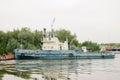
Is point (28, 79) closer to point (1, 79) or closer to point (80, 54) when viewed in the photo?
point (1, 79)

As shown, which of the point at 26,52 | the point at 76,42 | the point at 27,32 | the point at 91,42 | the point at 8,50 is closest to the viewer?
the point at 26,52

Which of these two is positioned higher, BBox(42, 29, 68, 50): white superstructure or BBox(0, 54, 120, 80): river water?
BBox(42, 29, 68, 50): white superstructure

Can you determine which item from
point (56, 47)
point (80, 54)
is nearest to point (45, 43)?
point (56, 47)

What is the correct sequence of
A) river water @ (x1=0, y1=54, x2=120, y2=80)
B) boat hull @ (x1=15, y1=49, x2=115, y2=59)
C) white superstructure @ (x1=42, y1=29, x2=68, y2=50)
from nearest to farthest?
1. river water @ (x1=0, y1=54, x2=120, y2=80)
2. boat hull @ (x1=15, y1=49, x2=115, y2=59)
3. white superstructure @ (x1=42, y1=29, x2=68, y2=50)

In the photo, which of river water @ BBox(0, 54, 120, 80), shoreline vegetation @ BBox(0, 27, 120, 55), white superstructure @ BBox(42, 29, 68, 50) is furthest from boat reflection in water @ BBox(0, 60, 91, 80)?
shoreline vegetation @ BBox(0, 27, 120, 55)

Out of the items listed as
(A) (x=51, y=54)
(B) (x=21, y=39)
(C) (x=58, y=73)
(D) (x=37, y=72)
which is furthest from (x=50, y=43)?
(C) (x=58, y=73)

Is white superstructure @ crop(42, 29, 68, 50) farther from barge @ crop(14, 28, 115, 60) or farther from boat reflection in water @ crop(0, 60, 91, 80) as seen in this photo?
boat reflection in water @ crop(0, 60, 91, 80)

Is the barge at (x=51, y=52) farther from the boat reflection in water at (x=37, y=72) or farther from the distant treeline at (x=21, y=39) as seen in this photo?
the boat reflection in water at (x=37, y=72)

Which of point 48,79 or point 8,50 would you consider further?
point 8,50

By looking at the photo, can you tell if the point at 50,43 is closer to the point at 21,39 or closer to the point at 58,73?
the point at 21,39

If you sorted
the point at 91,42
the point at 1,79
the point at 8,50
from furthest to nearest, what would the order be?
the point at 91,42 < the point at 8,50 < the point at 1,79

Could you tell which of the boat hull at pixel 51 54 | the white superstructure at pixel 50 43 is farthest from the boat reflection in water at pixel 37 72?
the white superstructure at pixel 50 43

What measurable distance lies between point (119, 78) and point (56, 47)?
5144 centimetres

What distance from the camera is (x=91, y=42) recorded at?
133 meters
